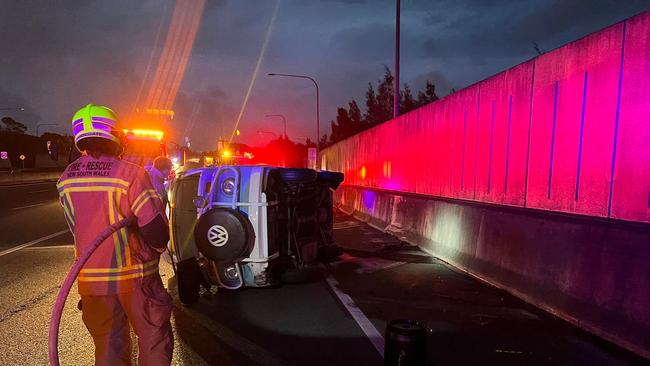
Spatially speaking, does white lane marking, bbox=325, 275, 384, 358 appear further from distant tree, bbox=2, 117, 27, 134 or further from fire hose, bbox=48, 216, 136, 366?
distant tree, bbox=2, 117, 27, 134

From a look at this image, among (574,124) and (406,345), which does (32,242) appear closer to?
(406,345)

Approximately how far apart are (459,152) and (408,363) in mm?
8582

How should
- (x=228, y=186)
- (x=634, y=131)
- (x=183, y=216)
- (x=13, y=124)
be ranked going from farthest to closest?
(x=13, y=124), (x=183, y=216), (x=228, y=186), (x=634, y=131)

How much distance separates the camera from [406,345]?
3.06m

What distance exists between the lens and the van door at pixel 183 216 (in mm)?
6023

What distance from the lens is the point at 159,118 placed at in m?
15.6

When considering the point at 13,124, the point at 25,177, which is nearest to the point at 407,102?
the point at 25,177

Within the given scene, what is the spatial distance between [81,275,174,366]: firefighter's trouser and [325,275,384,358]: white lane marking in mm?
2180

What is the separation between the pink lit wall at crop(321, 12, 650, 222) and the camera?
546 cm

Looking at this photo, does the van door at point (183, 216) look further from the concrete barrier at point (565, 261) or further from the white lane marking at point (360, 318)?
the concrete barrier at point (565, 261)

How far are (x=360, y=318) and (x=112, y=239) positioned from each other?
332 centimetres

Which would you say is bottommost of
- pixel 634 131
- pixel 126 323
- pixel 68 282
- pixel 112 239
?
pixel 126 323

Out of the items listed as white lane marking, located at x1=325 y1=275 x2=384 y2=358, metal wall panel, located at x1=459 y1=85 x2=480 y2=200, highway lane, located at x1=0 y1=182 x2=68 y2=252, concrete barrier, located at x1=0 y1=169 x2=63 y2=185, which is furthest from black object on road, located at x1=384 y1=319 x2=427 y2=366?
concrete barrier, located at x1=0 y1=169 x2=63 y2=185

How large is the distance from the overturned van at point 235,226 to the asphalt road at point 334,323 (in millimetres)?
407
